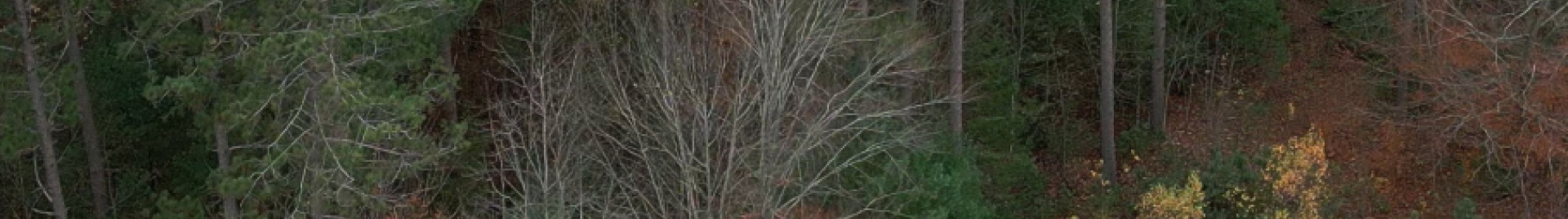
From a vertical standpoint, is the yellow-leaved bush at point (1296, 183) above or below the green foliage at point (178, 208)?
below

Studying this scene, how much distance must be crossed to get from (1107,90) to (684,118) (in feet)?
29.3

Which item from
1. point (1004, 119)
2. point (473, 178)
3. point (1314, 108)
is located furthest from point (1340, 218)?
point (473, 178)

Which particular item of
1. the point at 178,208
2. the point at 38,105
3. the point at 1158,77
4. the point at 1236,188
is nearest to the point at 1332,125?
the point at 1158,77

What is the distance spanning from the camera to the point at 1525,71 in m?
18.9

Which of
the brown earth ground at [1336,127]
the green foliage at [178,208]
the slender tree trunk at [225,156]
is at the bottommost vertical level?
the brown earth ground at [1336,127]

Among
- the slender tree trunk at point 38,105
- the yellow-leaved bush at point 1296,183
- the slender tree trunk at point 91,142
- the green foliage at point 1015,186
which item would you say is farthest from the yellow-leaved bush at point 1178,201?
the slender tree trunk at point 91,142

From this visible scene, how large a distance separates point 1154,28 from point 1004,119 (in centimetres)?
408

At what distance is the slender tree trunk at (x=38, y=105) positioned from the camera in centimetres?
1505

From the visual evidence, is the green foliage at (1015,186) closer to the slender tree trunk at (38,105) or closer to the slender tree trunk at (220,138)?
the slender tree trunk at (220,138)

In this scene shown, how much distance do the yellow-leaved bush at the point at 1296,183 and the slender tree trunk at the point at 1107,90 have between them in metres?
3.55

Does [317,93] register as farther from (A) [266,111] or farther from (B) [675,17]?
(B) [675,17]

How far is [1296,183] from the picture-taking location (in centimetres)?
1798

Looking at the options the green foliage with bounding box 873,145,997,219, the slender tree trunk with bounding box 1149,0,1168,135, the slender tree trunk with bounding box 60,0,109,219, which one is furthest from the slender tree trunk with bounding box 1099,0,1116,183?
the slender tree trunk with bounding box 60,0,109,219

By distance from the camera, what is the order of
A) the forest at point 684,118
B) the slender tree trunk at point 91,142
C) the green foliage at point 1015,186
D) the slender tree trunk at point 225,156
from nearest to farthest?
the forest at point 684,118, the slender tree trunk at point 225,156, the slender tree trunk at point 91,142, the green foliage at point 1015,186
